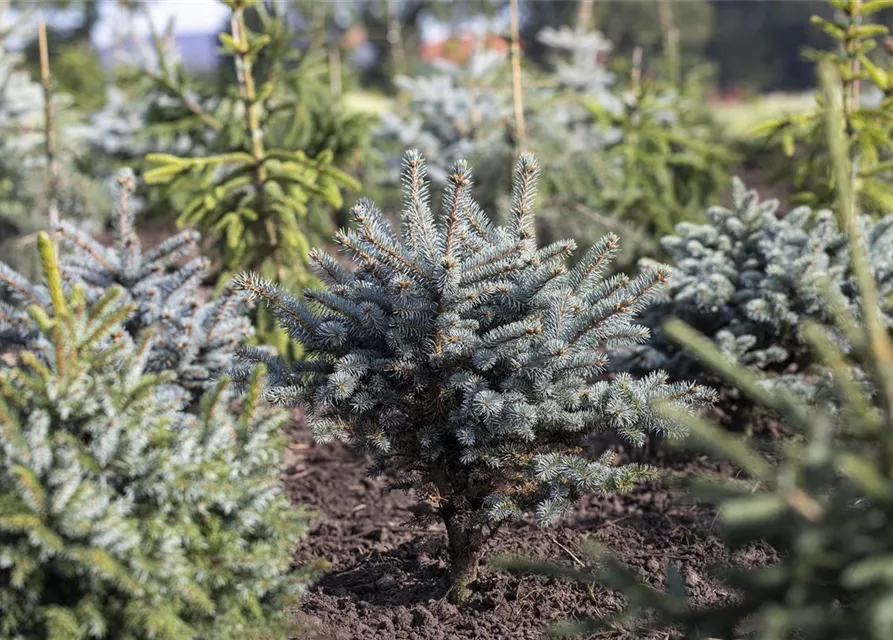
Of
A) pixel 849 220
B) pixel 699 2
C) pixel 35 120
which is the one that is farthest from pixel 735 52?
pixel 849 220

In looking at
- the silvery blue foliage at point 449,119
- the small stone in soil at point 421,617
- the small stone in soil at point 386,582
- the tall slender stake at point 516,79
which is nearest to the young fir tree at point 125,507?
the small stone in soil at point 421,617

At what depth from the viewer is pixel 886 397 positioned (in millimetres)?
1793

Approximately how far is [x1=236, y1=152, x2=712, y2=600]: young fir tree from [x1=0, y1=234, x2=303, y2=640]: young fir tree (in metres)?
0.56

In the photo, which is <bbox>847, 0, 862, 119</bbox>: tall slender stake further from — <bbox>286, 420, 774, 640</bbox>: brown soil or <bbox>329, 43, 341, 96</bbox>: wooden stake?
<bbox>329, 43, 341, 96</bbox>: wooden stake

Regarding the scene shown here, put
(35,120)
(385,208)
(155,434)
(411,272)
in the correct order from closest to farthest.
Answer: (155,434)
(411,272)
(385,208)
(35,120)

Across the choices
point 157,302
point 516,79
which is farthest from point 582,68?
point 157,302

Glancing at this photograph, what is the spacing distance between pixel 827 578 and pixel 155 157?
3.95 metres

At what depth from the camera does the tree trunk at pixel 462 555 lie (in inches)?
125

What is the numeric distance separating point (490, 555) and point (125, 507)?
1740 millimetres

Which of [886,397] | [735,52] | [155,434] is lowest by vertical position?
[155,434]

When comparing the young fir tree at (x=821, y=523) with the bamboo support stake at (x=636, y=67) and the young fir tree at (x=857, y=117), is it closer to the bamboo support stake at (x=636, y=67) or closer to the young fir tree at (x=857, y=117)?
the young fir tree at (x=857, y=117)

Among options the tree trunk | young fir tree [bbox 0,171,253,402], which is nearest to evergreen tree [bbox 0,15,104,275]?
young fir tree [bbox 0,171,253,402]

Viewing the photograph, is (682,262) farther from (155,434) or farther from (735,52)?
(735,52)

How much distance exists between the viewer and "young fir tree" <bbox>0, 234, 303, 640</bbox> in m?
2.13
